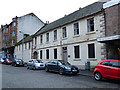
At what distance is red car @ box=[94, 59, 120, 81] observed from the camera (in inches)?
348

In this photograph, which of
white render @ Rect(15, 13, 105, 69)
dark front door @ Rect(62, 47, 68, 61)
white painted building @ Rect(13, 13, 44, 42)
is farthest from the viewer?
white painted building @ Rect(13, 13, 44, 42)

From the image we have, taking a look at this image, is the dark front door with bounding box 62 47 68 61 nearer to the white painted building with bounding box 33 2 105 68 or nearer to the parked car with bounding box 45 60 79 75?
the white painted building with bounding box 33 2 105 68

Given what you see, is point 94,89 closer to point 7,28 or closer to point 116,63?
point 116,63

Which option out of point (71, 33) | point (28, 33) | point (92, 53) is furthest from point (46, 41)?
point (28, 33)

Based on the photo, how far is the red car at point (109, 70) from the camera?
348 inches

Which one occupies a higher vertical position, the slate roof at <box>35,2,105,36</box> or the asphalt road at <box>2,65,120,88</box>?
the slate roof at <box>35,2,105,36</box>

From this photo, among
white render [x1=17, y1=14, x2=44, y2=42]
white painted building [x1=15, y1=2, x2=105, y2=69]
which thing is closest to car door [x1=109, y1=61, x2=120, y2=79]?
white painted building [x1=15, y1=2, x2=105, y2=69]

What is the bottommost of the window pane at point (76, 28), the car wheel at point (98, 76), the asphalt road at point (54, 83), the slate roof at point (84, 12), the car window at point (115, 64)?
the asphalt road at point (54, 83)

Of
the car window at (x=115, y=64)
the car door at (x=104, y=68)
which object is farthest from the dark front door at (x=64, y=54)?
the car window at (x=115, y=64)

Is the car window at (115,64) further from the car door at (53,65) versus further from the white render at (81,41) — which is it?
the car door at (53,65)

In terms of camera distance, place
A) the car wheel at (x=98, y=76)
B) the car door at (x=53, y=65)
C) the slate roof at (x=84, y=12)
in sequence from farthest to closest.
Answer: the slate roof at (x=84, y=12), the car door at (x=53, y=65), the car wheel at (x=98, y=76)

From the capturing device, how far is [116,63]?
9.16 metres

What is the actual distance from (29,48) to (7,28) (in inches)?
894

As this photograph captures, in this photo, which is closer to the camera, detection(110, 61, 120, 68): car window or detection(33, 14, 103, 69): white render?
detection(110, 61, 120, 68): car window
